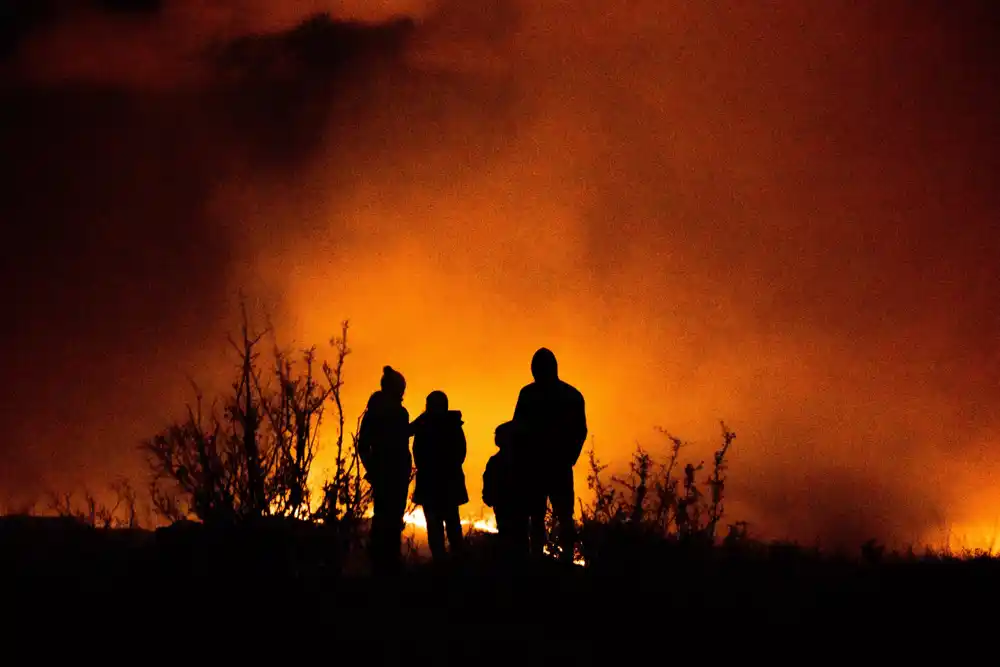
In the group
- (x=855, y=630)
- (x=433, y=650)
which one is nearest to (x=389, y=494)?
(x=433, y=650)

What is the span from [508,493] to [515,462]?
1.01 ft

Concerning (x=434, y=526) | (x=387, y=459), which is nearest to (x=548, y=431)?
(x=387, y=459)

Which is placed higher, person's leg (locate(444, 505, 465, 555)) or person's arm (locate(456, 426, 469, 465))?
person's arm (locate(456, 426, 469, 465))

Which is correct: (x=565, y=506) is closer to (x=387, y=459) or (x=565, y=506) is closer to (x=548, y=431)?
(x=548, y=431)

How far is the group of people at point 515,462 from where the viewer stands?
939cm

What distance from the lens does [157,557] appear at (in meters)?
7.39

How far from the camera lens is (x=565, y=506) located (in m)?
9.53

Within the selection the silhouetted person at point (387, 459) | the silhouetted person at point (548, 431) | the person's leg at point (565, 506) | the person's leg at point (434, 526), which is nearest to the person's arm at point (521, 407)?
the silhouetted person at point (548, 431)

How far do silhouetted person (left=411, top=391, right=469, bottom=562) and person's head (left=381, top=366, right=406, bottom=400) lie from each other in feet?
2.22

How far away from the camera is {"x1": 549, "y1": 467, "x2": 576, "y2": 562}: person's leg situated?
9.45 metres

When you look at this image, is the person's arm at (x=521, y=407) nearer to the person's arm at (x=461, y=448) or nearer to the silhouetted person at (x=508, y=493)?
the silhouetted person at (x=508, y=493)

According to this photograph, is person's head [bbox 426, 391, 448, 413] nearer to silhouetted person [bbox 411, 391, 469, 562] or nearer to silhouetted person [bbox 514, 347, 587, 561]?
silhouetted person [bbox 411, 391, 469, 562]

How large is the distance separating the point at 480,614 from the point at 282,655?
1.59 metres

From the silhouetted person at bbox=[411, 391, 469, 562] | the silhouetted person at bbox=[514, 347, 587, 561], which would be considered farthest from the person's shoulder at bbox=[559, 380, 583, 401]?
the silhouetted person at bbox=[411, 391, 469, 562]
